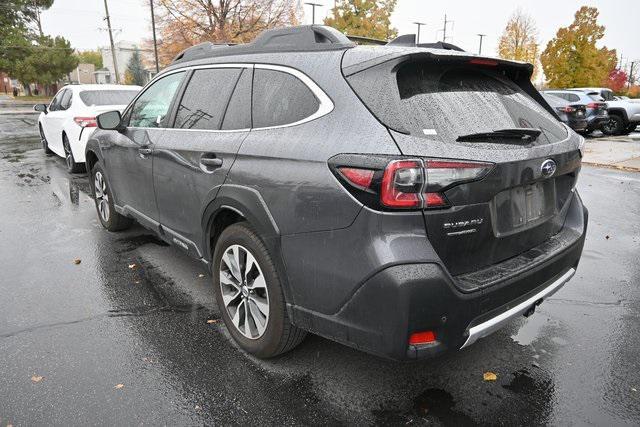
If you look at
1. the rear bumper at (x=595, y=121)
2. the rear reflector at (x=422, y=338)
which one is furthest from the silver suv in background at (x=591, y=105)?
the rear reflector at (x=422, y=338)

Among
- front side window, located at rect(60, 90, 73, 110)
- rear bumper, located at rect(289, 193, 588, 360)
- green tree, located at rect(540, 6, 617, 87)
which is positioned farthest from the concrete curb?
green tree, located at rect(540, 6, 617, 87)

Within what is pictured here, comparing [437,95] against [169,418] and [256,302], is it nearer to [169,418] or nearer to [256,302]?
[256,302]

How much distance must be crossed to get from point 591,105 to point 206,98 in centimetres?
1807

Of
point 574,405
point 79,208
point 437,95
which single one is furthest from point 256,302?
point 79,208

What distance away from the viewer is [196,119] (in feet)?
11.3

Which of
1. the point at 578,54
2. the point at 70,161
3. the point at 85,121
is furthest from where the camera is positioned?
the point at 578,54

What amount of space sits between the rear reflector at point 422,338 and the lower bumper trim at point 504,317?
0.21 meters

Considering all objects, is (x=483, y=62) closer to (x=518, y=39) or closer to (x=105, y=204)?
(x=105, y=204)

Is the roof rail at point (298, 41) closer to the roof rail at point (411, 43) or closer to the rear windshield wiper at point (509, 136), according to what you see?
the roof rail at point (411, 43)

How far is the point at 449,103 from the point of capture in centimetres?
241

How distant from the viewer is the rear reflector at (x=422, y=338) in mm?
2102

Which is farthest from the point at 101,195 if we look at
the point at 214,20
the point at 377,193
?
the point at 214,20

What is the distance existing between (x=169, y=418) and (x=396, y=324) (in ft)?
4.28

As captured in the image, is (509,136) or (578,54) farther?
(578,54)
